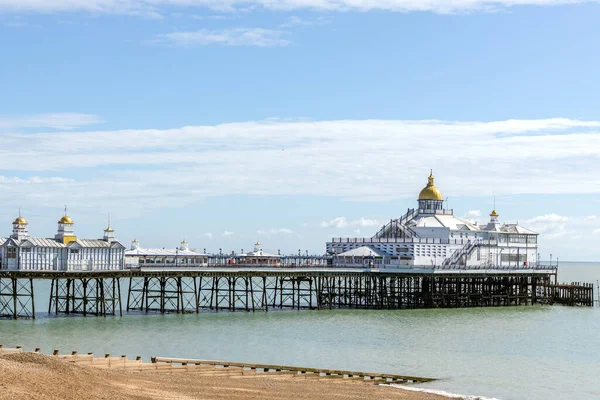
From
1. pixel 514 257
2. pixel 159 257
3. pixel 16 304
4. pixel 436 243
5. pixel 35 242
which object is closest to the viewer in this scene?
pixel 35 242

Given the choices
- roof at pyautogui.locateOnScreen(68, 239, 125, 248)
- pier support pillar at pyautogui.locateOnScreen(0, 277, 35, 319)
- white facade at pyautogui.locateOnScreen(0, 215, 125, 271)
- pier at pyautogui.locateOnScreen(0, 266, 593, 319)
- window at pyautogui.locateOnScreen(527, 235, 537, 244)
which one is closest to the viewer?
pier support pillar at pyautogui.locateOnScreen(0, 277, 35, 319)

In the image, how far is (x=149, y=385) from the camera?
3155 centimetres

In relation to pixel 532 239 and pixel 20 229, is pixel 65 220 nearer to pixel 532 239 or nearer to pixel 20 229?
pixel 20 229

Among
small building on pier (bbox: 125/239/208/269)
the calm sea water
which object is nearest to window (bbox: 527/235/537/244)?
the calm sea water

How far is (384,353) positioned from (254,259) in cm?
5329

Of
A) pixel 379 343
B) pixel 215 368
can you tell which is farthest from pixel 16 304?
pixel 215 368

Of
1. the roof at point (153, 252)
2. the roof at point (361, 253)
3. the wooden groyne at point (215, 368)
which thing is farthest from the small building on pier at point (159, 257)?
the wooden groyne at point (215, 368)

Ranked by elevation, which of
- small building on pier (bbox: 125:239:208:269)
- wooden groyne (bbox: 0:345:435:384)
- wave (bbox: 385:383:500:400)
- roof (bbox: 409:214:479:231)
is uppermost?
roof (bbox: 409:214:479:231)

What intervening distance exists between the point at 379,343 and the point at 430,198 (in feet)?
163

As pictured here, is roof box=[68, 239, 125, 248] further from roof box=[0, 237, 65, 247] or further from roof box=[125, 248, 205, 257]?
roof box=[125, 248, 205, 257]

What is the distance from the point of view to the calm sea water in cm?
4322

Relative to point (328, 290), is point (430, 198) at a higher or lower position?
higher

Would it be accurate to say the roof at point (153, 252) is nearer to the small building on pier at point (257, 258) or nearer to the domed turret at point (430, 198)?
the small building on pier at point (257, 258)

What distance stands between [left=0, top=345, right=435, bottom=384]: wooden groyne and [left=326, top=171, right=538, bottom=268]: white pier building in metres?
49.6
